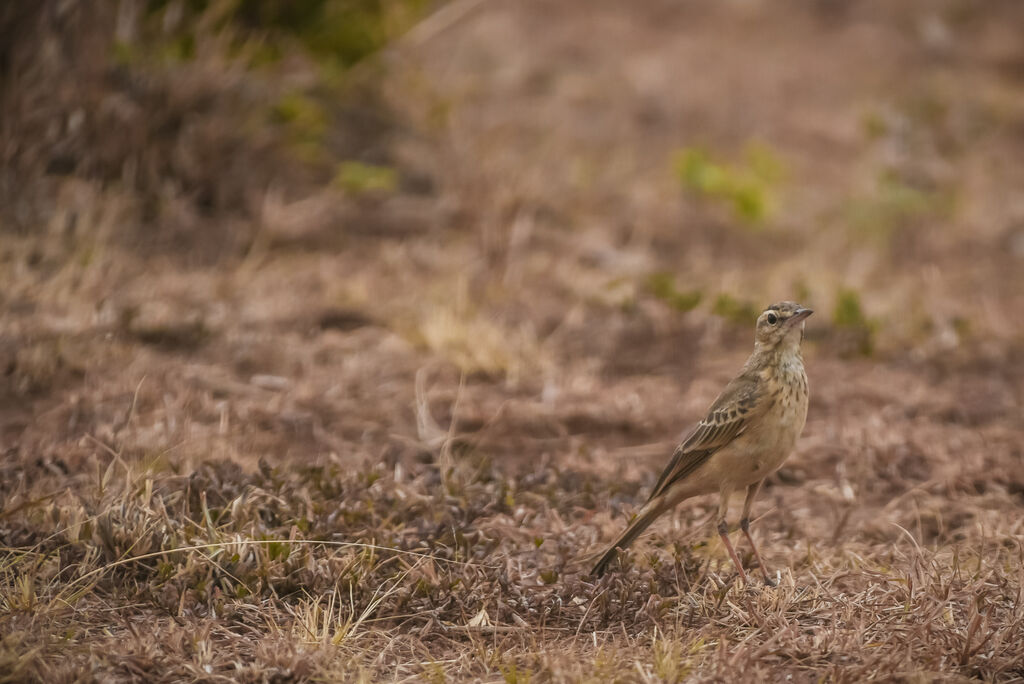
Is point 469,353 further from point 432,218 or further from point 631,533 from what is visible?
point 432,218

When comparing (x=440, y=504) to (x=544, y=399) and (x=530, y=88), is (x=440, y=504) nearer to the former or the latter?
(x=544, y=399)

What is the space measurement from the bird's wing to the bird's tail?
7 centimetres

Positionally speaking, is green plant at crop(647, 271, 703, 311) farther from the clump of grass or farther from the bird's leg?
the bird's leg

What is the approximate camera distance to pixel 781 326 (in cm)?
451

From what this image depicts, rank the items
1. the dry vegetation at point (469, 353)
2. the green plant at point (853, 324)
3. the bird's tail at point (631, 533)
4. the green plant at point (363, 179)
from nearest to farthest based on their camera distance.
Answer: the dry vegetation at point (469, 353)
the bird's tail at point (631, 533)
the green plant at point (853, 324)
the green plant at point (363, 179)

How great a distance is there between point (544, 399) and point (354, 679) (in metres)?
2.86

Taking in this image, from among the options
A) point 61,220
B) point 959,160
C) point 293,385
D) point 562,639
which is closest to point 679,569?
point 562,639

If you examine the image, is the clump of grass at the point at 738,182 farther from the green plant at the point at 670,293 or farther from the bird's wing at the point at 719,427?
the bird's wing at the point at 719,427

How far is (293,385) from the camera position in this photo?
6.05 metres

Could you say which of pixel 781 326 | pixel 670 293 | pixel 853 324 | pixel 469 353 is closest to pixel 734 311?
pixel 670 293

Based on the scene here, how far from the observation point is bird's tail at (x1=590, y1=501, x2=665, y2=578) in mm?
4259

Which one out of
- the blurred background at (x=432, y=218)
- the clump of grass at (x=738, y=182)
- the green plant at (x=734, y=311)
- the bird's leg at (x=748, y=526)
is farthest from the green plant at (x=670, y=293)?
the bird's leg at (x=748, y=526)

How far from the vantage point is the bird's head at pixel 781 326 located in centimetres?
450

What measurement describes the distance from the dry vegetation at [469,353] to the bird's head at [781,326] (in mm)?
A: 905
